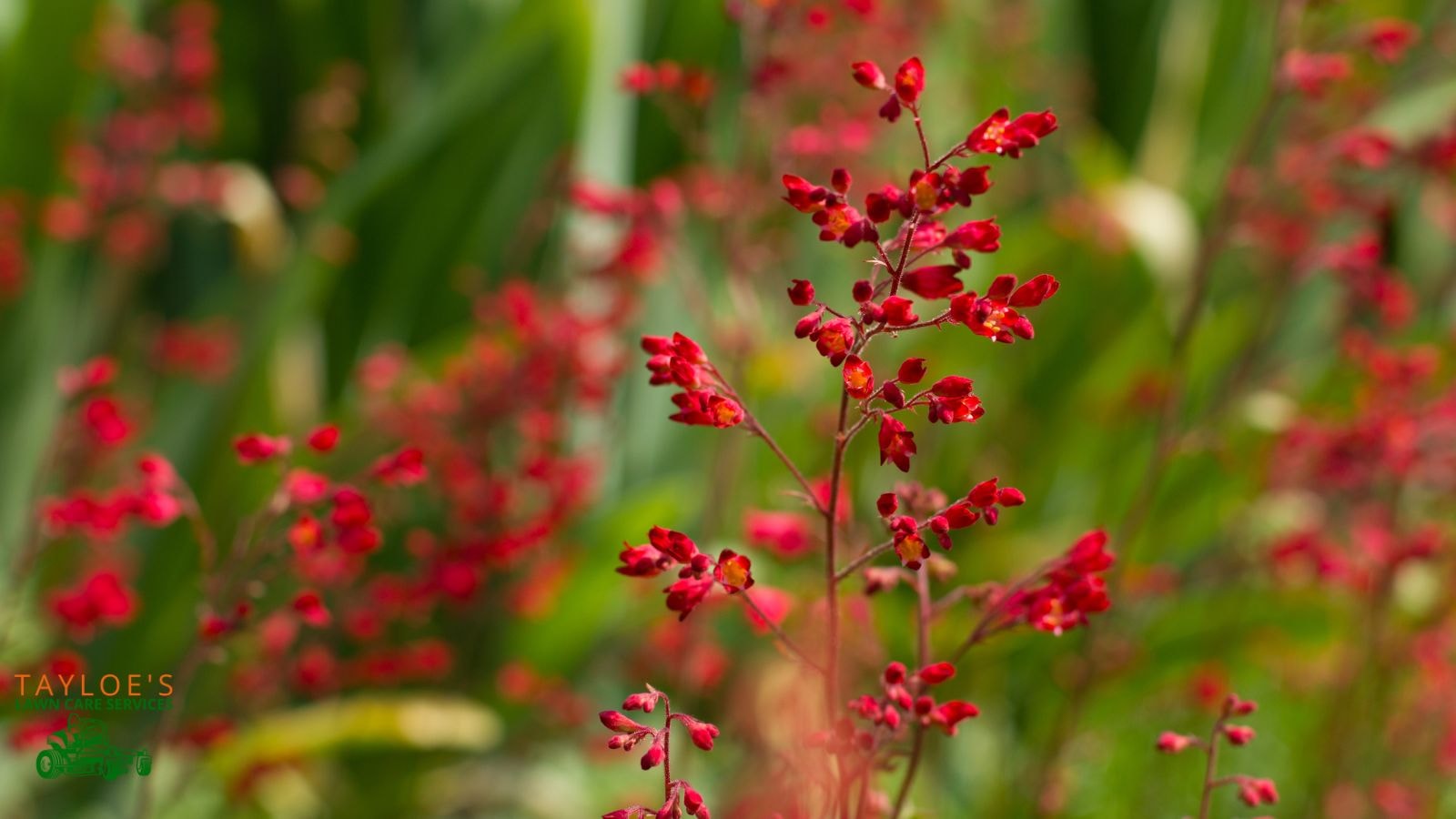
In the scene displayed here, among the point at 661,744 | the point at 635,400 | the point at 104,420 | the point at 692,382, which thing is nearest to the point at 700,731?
the point at 661,744

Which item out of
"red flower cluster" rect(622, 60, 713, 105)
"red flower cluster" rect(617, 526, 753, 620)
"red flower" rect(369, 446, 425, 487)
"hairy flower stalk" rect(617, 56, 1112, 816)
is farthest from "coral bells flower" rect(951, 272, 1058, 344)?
"red flower cluster" rect(622, 60, 713, 105)

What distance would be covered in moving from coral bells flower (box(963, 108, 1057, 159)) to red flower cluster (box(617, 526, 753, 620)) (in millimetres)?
161

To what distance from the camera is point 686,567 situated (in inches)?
17.6

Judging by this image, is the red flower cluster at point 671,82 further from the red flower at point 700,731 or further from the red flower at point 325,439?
the red flower at point 700,731

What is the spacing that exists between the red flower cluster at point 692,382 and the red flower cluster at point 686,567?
0.14 ft

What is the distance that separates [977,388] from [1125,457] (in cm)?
28

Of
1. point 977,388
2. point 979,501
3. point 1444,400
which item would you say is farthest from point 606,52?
point 979,501

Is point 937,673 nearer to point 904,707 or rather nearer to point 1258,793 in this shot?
point 904,707

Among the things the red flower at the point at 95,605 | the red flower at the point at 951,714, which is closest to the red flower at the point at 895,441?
the red flower at the point at 951,714

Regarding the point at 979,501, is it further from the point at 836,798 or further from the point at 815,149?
the point at 815,149

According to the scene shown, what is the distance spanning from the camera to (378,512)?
1.11 meters

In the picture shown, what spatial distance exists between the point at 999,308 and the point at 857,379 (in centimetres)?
6

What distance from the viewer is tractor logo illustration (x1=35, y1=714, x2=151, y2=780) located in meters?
0.76

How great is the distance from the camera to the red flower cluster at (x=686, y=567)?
1.39ft
